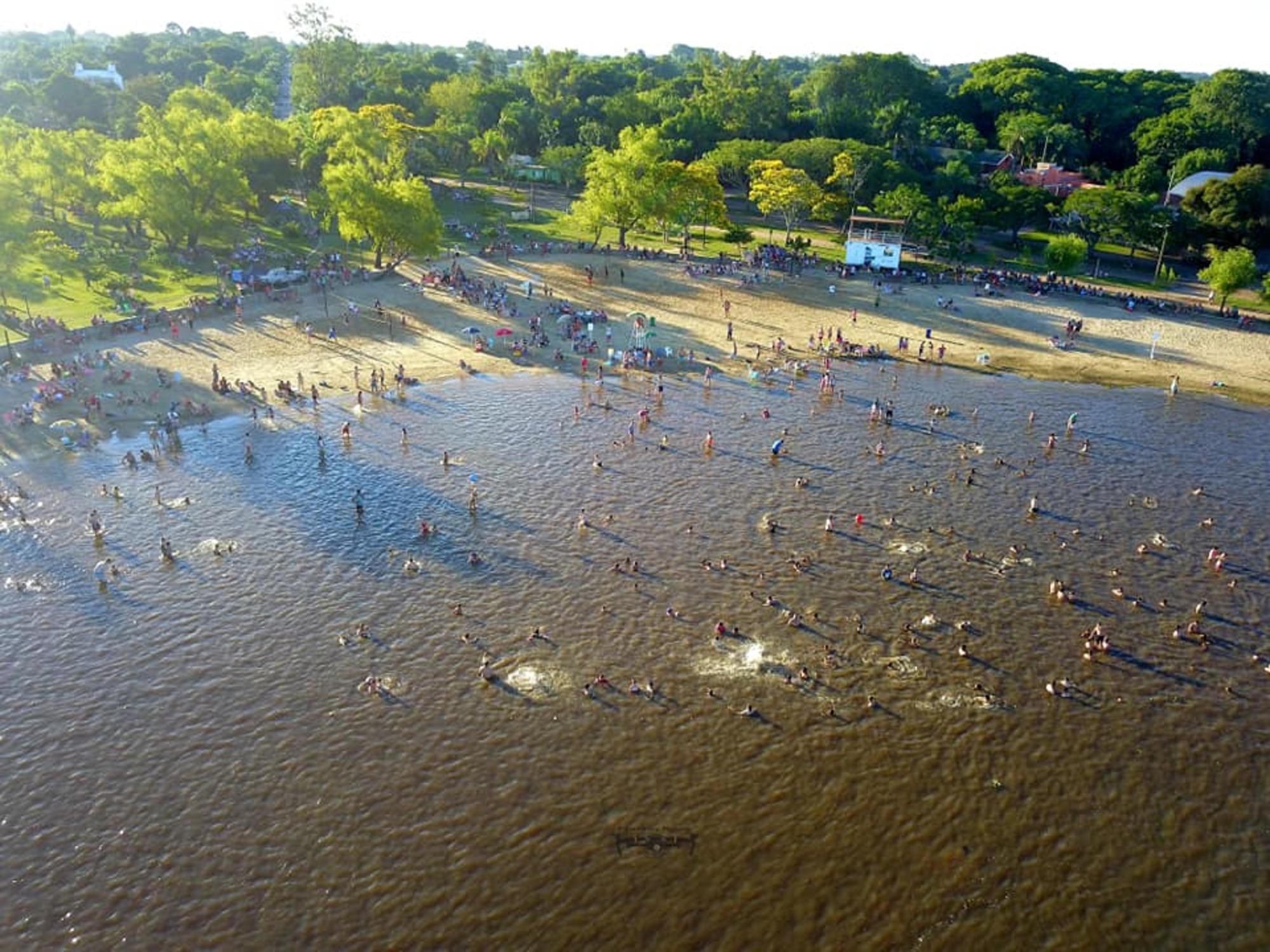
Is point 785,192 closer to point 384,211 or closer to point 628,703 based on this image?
point 384,211

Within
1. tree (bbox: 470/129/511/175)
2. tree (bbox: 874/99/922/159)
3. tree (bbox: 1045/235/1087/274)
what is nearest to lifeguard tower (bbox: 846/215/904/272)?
tree (bbox: 1045/235/1087/274)

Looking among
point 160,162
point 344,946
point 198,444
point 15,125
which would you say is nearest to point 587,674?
point 344,946

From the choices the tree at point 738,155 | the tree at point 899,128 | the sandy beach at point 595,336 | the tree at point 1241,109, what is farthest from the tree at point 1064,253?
the tree at point 1241,109

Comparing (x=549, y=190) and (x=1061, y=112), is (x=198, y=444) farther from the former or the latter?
(x=1061, y=112)

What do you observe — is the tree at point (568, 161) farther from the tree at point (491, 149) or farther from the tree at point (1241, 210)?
the tree at point (1241, 210)

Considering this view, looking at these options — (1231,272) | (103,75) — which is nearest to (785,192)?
(1231,272)

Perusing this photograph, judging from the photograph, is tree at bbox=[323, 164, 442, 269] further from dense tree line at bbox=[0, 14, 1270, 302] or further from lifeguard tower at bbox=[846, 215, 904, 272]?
lifeguard tower at bbox=[846, 215, 904, 272]
